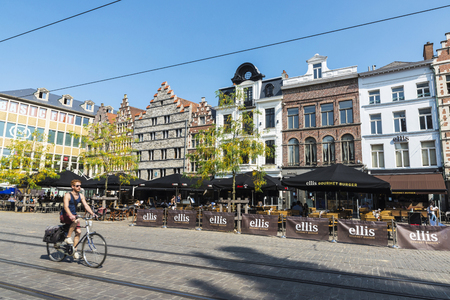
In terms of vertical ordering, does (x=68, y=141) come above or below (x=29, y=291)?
above

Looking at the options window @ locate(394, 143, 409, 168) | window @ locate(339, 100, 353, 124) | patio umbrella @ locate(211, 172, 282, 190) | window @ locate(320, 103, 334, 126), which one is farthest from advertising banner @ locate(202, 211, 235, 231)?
window @ locate(339, 100, 353, 124)

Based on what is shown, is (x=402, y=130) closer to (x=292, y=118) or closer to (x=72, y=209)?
(x=292, y=118)

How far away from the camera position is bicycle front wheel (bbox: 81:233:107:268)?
673 cm

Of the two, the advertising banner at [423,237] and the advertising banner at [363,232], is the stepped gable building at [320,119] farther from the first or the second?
the advertising banner at [423,237]

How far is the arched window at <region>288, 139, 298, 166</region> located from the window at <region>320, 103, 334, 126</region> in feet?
10.4

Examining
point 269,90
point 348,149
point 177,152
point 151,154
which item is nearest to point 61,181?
point 177,152

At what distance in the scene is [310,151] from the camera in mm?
27938

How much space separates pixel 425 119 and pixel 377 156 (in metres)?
4.41

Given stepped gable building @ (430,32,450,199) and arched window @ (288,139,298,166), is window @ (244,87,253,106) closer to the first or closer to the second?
arched window @ (288,139,298,166)

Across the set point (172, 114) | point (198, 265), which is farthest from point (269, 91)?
point (198, 265)

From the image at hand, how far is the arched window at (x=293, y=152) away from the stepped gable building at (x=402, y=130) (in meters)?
5.80

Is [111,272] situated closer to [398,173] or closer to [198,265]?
[198,265]

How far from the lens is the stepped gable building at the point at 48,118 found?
44.3m

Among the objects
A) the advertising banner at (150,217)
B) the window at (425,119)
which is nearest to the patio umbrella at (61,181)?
the advertising banner at (150,217)
